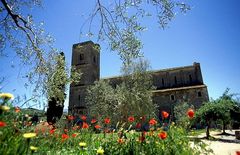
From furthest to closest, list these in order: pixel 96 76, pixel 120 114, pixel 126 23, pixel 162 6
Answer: pixel 96 76
pixel 120 114
pixel 126 23
pixel 162 6

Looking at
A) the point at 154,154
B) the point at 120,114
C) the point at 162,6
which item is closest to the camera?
the point at 154,154

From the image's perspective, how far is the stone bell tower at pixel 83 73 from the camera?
172 ft

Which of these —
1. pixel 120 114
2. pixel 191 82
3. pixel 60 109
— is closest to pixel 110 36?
pixel 120 114

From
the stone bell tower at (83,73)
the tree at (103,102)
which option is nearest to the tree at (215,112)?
the tree at (103,102)

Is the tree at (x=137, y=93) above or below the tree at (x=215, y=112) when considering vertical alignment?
above

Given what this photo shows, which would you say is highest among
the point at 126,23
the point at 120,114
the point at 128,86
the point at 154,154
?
the point at 128,86

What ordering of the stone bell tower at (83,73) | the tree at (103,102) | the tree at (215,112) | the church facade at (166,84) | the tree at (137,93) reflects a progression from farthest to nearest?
the stone bell tower at (83,73), the church facade at (166,84), the tree at (103,102), the tree at (137,93), the tree at (215,112)

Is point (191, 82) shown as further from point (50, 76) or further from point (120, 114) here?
point (50, 76)

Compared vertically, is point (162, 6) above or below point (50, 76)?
above

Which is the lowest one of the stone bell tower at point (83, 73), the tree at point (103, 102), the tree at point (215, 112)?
the tree at point (215, 112)

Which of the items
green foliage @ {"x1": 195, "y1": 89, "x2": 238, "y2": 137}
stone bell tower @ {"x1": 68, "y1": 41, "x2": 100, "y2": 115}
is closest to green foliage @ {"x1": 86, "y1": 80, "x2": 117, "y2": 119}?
stone bell tower @ {"x1": 68, "y1": 41, "x2": 100, "y2": 115}

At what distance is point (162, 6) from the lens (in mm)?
7641

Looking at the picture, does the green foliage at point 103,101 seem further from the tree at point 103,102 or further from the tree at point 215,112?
the tree at point 215,112

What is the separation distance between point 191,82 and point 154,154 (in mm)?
43510
